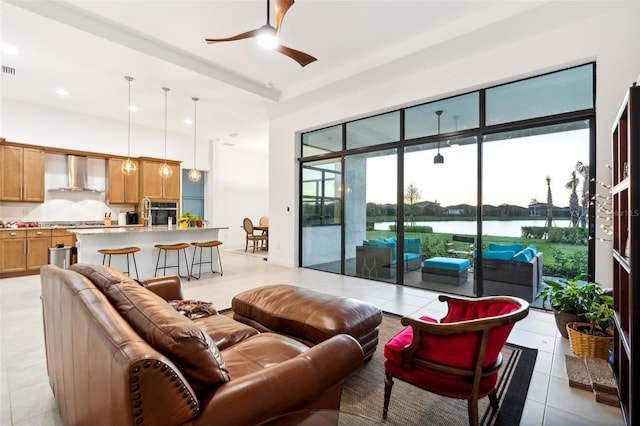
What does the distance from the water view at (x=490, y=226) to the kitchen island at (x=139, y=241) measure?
4372mm

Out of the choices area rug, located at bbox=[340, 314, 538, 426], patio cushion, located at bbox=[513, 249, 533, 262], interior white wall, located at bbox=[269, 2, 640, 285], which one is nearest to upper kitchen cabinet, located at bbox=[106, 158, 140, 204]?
interior white wall, located at bbox=[269, 2, 640, 285]

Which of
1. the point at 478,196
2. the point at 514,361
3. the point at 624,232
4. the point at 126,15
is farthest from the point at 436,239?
the point at 126,15

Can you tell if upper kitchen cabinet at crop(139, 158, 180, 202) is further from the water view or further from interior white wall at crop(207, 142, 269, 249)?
the water view

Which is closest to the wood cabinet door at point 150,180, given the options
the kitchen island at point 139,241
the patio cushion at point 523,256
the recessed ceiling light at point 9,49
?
the kitchen island at point 139,241

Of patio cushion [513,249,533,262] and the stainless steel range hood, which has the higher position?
the stainless steel range hood

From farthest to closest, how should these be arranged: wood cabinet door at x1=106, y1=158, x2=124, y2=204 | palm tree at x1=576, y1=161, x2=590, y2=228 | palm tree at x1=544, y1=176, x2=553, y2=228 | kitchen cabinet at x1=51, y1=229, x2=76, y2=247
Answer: wood cabinet door at x1=106, y1=158, x2=124, y2=204 → kitchen cabinet at x1=51, y1=229, x2=76, y2=247 → palm tree at x1=544, y1=176, x2=553, y2=228 → palm tree at x1=576, y1=161, x2=590, y2=228

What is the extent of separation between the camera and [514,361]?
2.56 metres

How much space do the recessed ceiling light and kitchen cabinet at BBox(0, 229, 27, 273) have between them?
10.4ft

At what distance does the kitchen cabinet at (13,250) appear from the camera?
5477mm

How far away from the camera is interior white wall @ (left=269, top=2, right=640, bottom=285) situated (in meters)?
3.28

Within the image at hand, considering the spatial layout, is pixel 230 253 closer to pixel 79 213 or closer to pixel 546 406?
Answer: pixel 79 213

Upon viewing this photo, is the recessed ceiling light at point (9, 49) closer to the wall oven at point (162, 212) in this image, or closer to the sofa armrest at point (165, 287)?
the wall oven at point (162, 212)

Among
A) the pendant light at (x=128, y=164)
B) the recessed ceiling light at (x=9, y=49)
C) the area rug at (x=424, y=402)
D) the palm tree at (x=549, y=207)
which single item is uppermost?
the recessed ceiling light at (x=9, y=49)

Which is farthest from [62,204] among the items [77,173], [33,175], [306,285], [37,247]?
[306,285]
